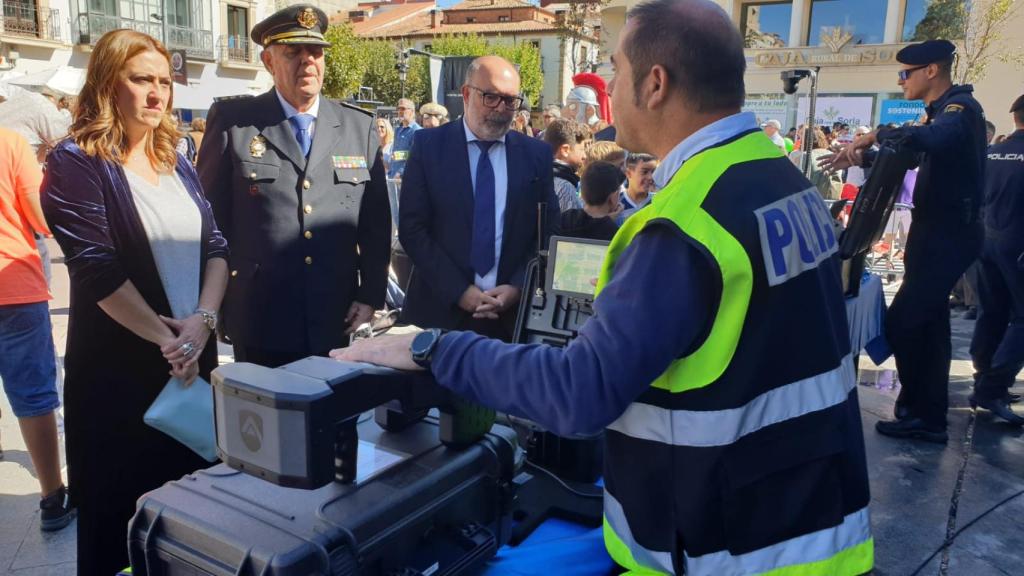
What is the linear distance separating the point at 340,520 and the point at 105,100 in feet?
5.56

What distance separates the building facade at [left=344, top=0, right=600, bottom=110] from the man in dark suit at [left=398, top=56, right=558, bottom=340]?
47107mm

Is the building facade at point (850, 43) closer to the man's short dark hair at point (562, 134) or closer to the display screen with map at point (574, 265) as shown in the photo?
the man's short dark hair at point (562, 134)

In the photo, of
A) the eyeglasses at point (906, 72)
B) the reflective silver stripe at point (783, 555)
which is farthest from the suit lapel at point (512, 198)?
the eyeglasses at point (906, 72)

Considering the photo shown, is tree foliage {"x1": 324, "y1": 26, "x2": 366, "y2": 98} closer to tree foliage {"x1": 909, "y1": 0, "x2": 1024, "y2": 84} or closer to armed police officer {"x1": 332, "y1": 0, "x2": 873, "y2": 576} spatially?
tree foliage {"x1": 909, "y1": 0, "x2": 1024, "y2": 84}

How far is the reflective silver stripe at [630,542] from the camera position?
1246 mm

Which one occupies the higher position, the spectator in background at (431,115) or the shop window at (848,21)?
the shop window at (848,21)

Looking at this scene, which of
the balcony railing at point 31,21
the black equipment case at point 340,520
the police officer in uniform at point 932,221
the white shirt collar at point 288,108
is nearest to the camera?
the black equipment case at point 340,520

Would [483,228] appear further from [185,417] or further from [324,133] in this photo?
[185,417]

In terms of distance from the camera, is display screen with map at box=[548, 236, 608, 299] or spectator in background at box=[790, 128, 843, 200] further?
spectator in background at box=[790, 128, 843, 200]

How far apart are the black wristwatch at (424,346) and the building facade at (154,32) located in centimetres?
2689

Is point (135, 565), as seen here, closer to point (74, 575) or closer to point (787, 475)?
point (787, 475)

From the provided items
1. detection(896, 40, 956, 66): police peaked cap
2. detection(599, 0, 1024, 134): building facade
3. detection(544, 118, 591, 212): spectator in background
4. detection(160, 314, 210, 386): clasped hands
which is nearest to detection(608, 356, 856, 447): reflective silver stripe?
detection(160, 314, 210, 386): clasped hands

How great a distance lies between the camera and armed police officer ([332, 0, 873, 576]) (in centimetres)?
113

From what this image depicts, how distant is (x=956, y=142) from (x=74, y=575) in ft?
14.5
